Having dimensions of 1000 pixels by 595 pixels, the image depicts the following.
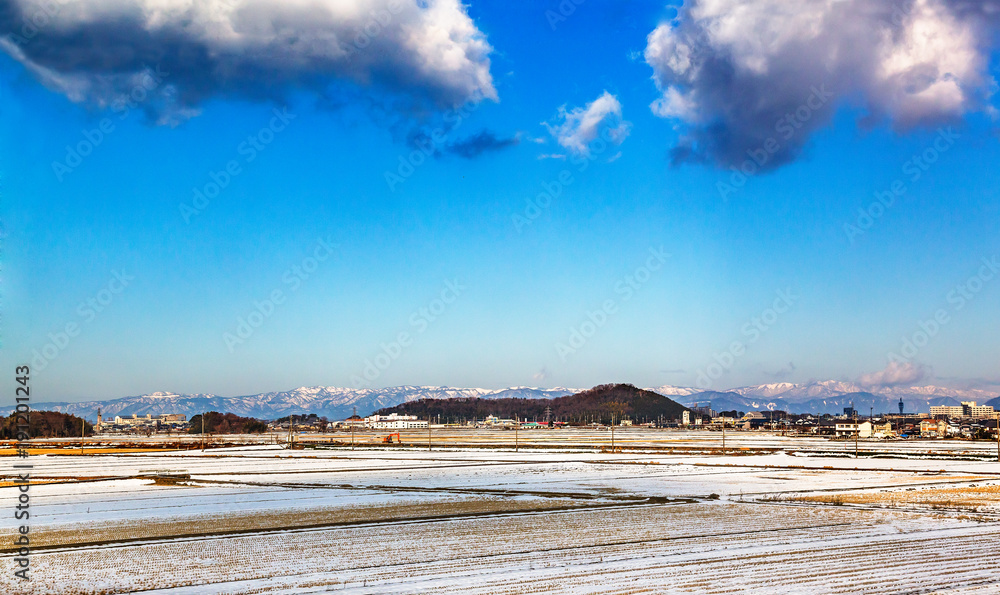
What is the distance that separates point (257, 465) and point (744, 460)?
3601cm

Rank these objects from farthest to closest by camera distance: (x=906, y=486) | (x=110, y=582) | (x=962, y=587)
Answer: (x=906, y=486)
(x=110, y=582)
(x=962, y=587)

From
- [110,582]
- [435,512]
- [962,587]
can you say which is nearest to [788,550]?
[962,587]

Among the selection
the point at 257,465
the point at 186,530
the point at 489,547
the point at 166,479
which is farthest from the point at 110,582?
the point at 257,465

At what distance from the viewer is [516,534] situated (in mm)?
21109

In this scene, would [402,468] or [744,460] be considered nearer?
[402,468]

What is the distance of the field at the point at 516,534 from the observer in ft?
50.0

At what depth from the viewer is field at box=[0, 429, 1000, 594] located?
50.0 feet

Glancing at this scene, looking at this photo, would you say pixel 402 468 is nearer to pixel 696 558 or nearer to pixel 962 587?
pixel 696 558

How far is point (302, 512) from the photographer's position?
26.5 metres

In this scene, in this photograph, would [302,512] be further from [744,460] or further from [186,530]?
[744,460]

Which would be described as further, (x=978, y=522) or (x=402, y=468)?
(x=402, y=468)

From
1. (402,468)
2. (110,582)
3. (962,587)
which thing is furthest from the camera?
(402,468)

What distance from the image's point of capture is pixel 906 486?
35.0 meters

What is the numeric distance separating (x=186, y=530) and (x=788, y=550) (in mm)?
16844
